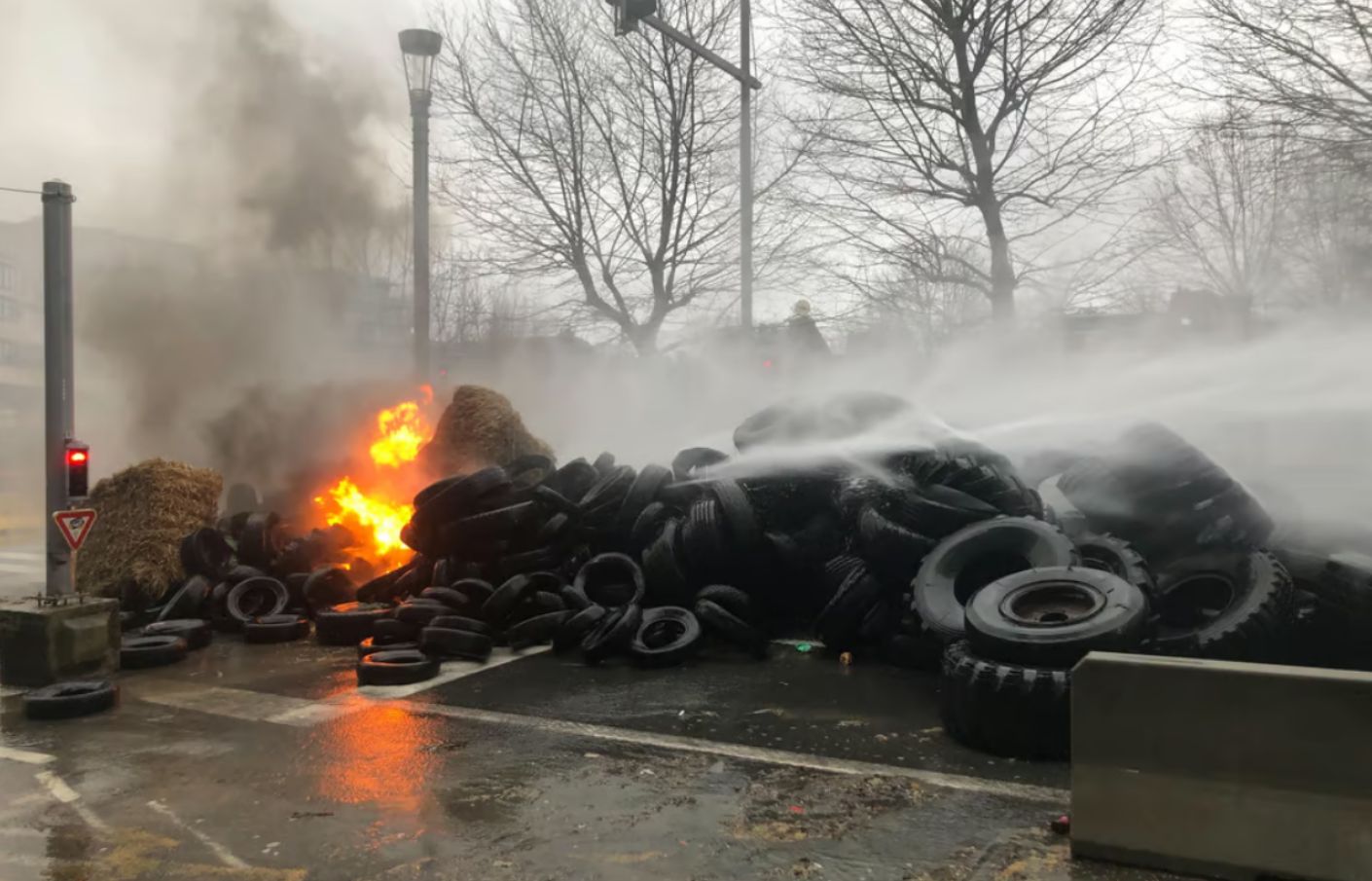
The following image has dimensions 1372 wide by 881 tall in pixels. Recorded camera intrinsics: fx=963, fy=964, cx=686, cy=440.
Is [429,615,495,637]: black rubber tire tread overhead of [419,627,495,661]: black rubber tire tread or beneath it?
overhead

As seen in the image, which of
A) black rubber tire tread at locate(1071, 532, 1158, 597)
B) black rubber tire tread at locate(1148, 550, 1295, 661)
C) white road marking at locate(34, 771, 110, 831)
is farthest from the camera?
black rubber tire tread at locate(1071, 532, 1158, 597)

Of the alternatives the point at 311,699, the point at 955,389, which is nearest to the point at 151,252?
the point at 311,699

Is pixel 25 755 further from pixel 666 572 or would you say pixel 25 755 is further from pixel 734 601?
pixel 734 601

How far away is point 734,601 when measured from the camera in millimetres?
8305

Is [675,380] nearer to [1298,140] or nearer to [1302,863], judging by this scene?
[1298,140]

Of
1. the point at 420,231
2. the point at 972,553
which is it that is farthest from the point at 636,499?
the point at 420,231

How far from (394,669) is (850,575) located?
3.68m

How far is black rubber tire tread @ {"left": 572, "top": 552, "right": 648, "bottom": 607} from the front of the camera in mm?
8867

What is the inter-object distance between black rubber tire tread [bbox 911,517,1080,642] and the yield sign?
21.1 ft

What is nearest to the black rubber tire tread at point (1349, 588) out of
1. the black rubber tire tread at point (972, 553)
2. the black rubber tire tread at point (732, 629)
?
the black rubber tire tread at point (972, 553)

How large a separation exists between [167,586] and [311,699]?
180 inches

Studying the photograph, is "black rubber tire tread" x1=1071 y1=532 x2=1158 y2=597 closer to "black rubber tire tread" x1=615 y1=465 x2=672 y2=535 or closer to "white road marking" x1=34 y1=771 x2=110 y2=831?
"black rubber tire tread" x1=615 y1=465 x2=672 y2=535

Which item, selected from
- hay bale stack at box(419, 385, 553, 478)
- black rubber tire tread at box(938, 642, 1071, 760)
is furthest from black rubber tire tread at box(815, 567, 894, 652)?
hay bale stack at box(419, 385, 553, 478)

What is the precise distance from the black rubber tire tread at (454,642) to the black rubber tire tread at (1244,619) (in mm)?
5089
